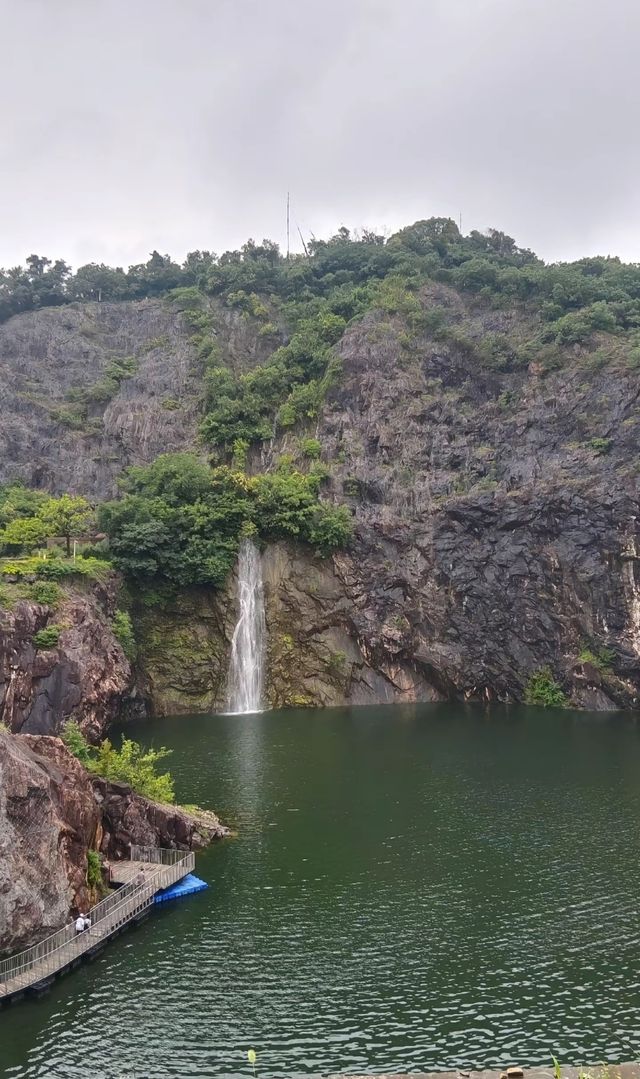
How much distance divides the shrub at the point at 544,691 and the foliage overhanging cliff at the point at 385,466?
0.24 metres

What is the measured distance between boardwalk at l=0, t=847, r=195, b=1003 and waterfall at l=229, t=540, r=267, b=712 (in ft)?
94.9

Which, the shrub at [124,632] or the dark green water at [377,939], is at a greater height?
the shrub at [124,632]

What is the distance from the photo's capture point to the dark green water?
57.2 ft

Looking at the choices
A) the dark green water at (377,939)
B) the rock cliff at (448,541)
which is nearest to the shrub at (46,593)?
the rock cliff at (448,541)

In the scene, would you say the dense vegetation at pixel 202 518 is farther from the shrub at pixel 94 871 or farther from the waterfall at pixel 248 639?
the shrub at pixel 94 871

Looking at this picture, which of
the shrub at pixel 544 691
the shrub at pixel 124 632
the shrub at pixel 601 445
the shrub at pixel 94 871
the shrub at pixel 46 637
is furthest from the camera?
the shrub at pixel 601 445

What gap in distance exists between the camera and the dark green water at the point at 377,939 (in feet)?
57.2

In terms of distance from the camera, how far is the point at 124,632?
165ft

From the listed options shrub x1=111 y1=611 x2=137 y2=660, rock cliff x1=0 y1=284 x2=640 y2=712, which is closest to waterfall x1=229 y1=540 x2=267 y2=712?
rock cliff x1=0 y1=284 x2=640 y2=712

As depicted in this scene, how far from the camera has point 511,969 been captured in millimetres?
20328

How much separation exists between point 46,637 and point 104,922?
21.5 metres

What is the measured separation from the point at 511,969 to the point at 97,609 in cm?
3297

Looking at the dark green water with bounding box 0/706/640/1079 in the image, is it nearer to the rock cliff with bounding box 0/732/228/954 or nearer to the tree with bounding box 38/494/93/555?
the rock cliff with bounding box 0/732/228/954

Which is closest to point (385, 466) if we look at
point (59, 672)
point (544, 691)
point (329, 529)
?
point (329, 529)
